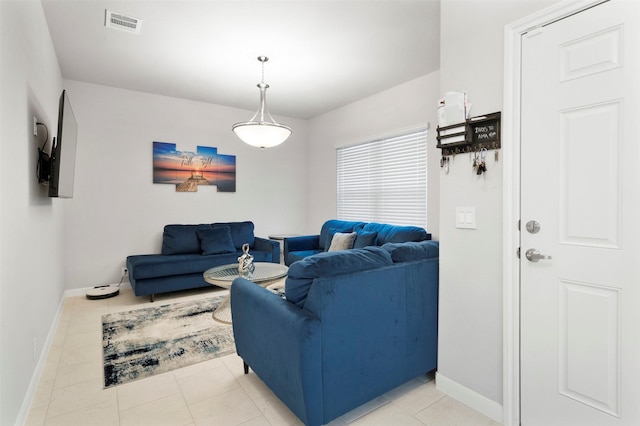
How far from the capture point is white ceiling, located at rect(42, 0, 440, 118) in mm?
2650

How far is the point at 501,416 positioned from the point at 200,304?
3.18 m

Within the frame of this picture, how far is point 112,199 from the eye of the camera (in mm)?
4465

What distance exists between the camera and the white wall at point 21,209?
162cm

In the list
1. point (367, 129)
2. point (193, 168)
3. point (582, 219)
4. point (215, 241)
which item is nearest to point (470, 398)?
point (582, 219)

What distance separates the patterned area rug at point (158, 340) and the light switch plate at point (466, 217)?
2.04 meters

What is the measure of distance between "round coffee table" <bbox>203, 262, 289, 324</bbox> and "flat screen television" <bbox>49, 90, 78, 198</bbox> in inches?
54.8

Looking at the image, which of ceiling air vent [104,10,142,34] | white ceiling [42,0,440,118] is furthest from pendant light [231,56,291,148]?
ceiling air vent [104,10,142,34]

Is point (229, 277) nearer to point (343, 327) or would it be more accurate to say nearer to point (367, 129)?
point (343, 327)

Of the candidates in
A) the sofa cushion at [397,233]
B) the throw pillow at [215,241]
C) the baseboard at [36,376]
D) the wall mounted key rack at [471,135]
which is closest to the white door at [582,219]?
the wall mounted key rack at [471,135]

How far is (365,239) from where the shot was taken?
4039mm

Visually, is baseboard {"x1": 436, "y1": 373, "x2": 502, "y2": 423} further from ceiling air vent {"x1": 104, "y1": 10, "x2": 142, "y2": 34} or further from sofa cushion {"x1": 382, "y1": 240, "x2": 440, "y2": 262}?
ceiling air vent {"x1": 104, "y1": 10, "x2": 142, "y2": 34}

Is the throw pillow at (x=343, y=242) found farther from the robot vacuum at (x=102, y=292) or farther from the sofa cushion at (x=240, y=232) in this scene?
the robot vacuum at (x=102, y=292)

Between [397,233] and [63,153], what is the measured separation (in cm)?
316

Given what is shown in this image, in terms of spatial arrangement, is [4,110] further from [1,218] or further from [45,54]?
[45,54]
